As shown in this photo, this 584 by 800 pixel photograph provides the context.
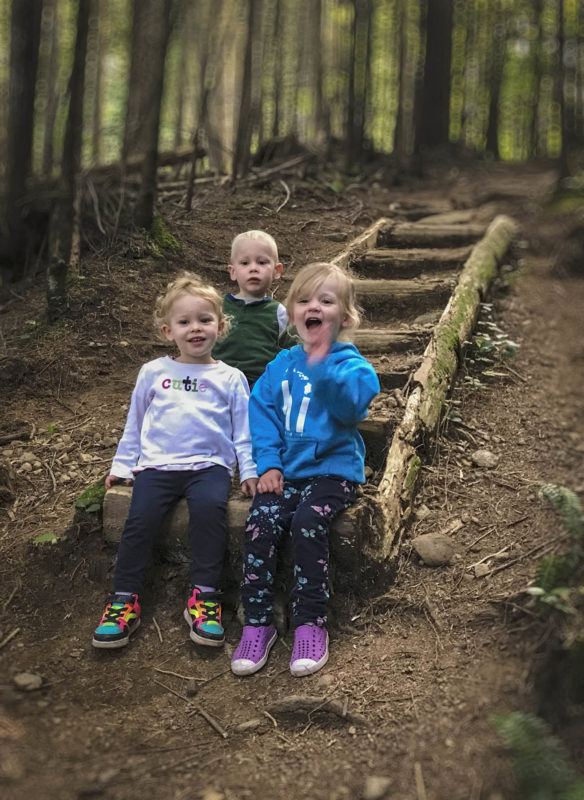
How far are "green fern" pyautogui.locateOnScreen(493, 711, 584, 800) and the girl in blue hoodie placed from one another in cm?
94

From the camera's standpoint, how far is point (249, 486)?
3.05 m

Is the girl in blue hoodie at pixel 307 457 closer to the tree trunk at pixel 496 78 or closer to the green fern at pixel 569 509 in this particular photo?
the green fern at pixel 569 509

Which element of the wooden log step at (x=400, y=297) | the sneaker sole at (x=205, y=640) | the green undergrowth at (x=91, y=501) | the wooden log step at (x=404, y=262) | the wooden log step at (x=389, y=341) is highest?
the wooden log step at (x=404, y=262)

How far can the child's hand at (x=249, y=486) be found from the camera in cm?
304

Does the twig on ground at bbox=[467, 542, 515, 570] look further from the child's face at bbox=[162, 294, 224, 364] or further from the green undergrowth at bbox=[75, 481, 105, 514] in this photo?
the green undergrowth at bbox=[75, 481, 105, 514]

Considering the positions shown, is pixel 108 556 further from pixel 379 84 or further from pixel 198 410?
pixel 379 84

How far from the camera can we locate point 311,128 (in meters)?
11.0

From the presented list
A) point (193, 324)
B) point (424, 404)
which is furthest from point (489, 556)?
point (193, 324)

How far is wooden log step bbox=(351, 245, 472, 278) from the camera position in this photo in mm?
5633

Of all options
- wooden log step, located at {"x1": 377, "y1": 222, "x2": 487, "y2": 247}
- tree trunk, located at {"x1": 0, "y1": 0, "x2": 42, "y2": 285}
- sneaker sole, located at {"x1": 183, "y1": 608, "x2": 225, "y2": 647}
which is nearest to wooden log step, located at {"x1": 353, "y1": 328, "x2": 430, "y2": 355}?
wooden log step, located at {"x1": 377, "y1": 222, "x2": 487, "y2": 247}

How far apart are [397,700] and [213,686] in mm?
704

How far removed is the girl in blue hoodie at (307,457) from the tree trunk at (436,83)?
864cm

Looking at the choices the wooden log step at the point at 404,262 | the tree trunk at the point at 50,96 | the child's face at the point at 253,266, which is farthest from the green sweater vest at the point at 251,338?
the tree trunk at the point at 50,96

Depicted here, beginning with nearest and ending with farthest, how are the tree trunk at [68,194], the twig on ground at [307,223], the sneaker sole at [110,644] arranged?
the sneaker sole at [110,644]
the tree trunk at [68,194]
the twig on ground at [307,223]
